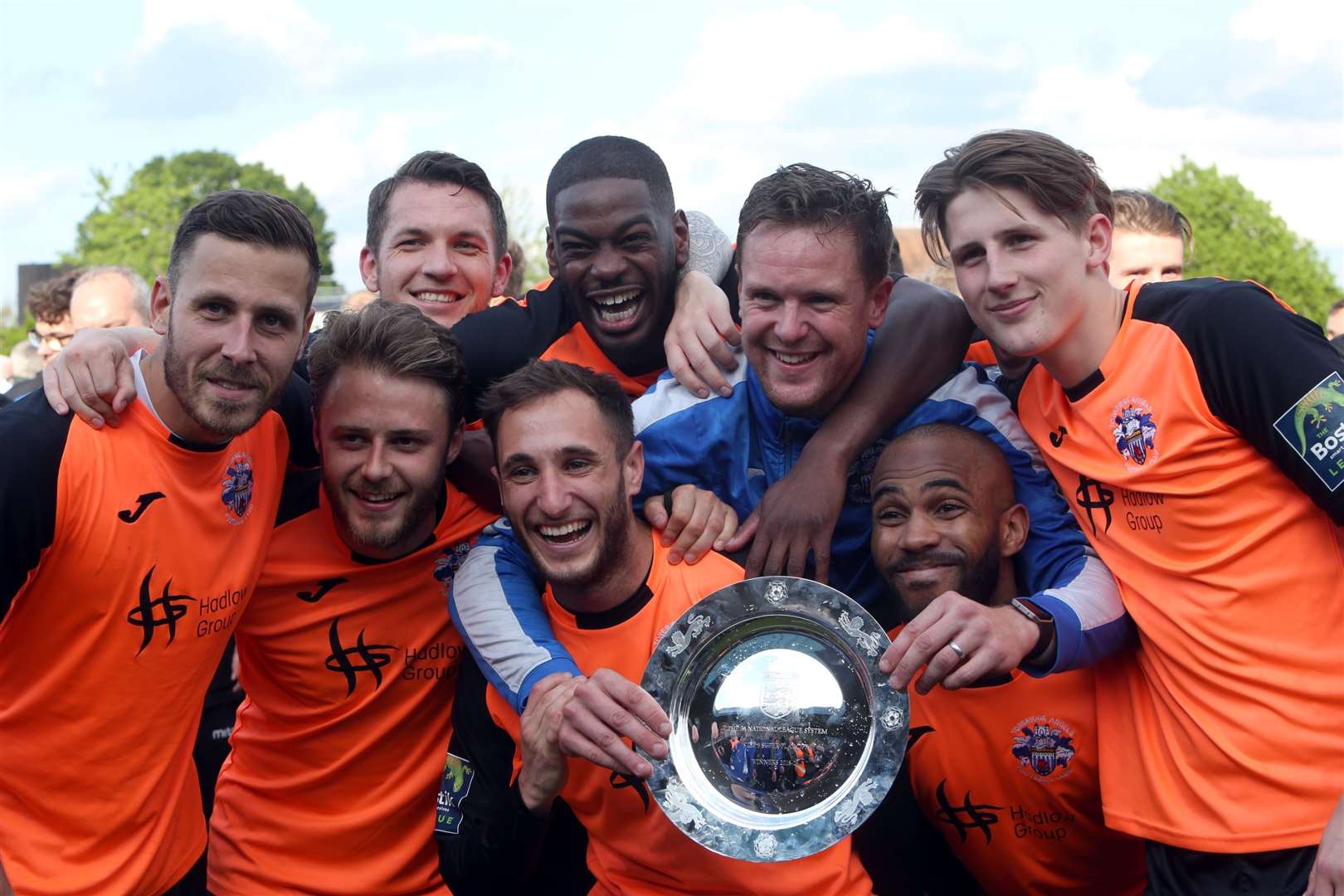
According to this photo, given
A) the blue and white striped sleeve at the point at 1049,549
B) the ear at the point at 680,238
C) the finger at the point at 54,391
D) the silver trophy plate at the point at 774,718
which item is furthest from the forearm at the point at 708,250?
the finger at the point at 54,391

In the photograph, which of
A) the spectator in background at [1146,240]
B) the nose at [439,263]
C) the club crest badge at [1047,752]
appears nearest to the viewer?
the club crest badge at [1047,752]

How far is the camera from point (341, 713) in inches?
166

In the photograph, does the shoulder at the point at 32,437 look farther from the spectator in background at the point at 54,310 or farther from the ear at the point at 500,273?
the spectator in background at the point at 54,310

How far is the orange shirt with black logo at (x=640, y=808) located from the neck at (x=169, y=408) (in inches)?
49.0

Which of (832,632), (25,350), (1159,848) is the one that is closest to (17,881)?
(832,632)

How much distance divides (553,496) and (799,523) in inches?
30.2

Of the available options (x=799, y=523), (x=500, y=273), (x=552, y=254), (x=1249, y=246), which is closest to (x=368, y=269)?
(x=500, y=273)

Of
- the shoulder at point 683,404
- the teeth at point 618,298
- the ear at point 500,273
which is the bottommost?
the shoulder at point 683,404

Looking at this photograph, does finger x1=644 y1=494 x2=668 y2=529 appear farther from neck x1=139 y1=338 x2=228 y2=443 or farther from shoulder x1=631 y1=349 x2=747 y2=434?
neck x1=139 y1=338 x2=228 y2=443

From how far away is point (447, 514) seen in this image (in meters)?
4.45

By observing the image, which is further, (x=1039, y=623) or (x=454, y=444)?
(x=454, y=444)

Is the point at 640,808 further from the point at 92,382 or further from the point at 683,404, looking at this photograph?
the point at 92,382

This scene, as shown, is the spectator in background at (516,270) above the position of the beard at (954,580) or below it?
above

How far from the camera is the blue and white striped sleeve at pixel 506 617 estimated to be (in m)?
3.74
